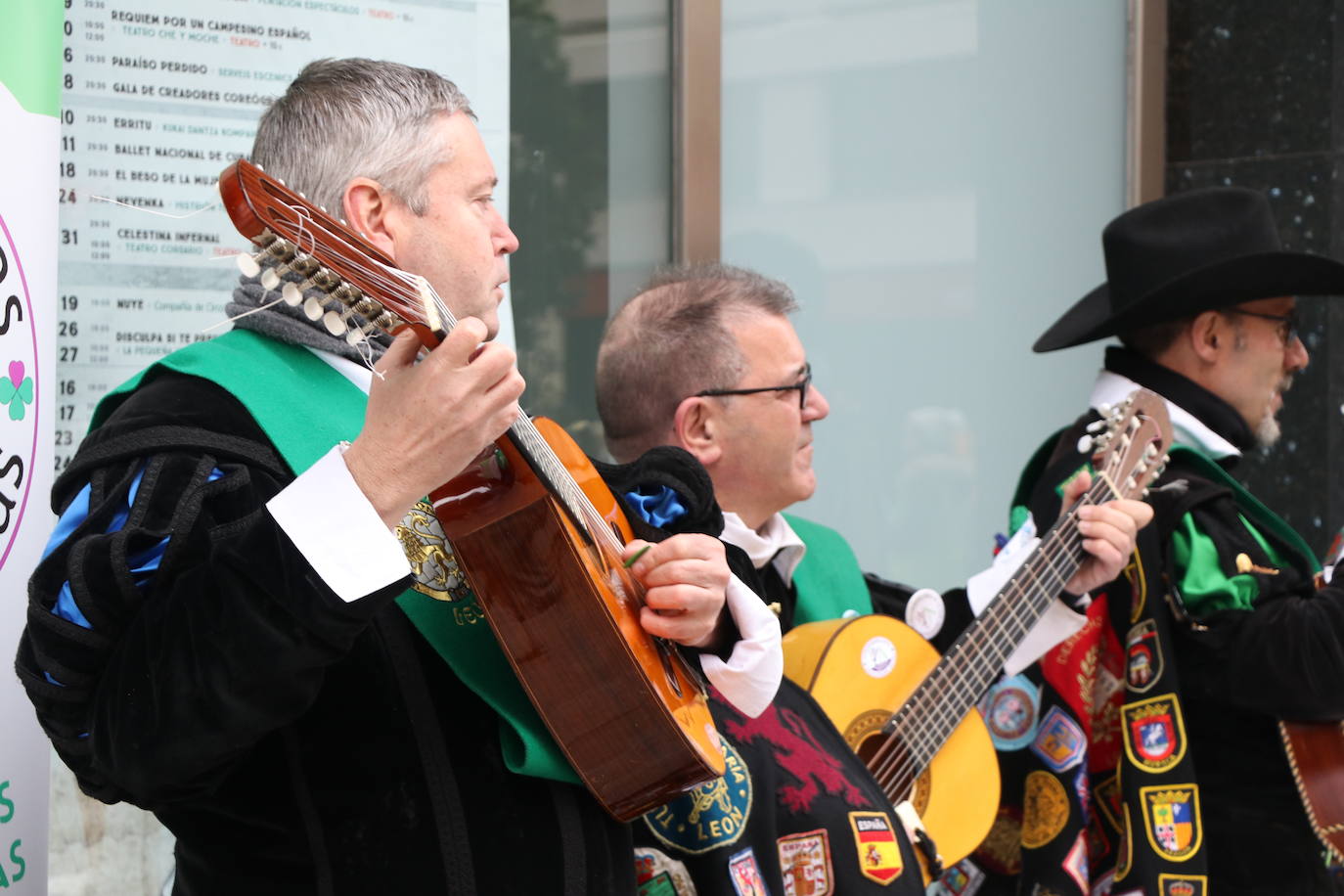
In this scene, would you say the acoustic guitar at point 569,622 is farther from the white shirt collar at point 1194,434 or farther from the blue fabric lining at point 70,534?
the white shirt collar at point 1194,434

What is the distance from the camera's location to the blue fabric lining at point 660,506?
205 centimetres

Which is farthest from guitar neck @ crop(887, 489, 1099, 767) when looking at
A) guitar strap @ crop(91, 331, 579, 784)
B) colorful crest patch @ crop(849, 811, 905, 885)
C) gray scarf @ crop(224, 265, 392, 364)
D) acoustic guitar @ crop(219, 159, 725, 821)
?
gray scarf @ crop(224, 265, 392, 364)

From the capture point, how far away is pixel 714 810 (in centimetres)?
A: 215

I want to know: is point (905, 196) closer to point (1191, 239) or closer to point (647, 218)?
point (647, 218)

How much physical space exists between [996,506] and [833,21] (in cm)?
158

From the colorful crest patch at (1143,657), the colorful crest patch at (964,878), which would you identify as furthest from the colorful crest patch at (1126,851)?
the colorful crest patch at (964,878)

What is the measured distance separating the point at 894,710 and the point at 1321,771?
2.97 ft

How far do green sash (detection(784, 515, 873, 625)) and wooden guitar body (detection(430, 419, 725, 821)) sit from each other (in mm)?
1381

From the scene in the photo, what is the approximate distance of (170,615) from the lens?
1467 millimetres

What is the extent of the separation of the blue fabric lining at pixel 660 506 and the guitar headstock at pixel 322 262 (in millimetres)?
635

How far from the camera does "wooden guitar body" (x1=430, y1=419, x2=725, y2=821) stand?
1655 millimetres

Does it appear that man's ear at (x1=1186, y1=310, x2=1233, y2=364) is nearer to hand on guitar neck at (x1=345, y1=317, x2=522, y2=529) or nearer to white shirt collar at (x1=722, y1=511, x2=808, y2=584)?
white shirt collar at (x1=722, y1=511, x2=808, y2=584)

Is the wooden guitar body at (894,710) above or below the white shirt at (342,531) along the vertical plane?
below

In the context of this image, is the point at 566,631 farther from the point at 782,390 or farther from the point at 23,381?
the point at 782,390
